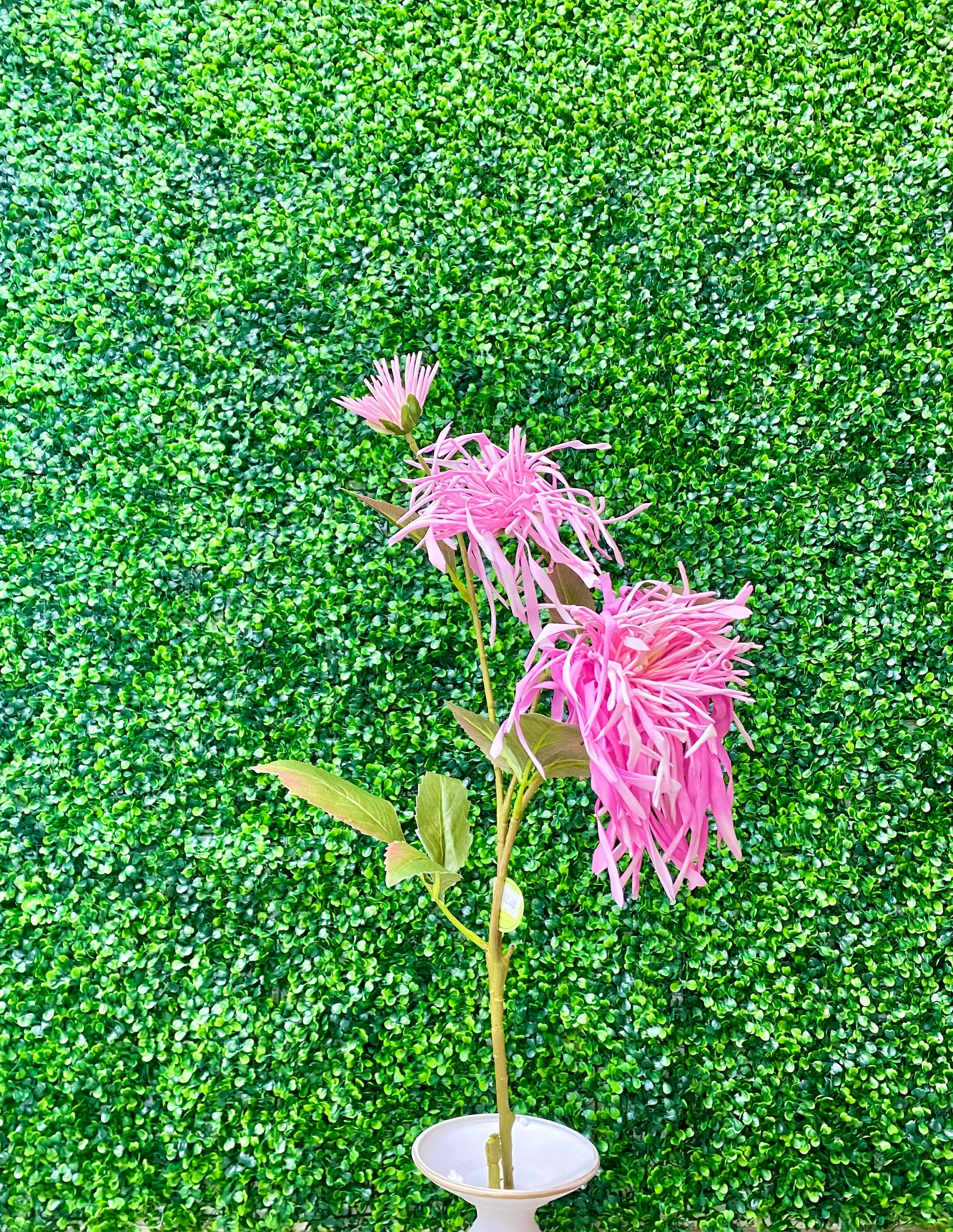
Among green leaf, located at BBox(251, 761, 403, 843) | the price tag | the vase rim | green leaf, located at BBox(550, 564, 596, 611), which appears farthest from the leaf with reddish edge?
the vase rim

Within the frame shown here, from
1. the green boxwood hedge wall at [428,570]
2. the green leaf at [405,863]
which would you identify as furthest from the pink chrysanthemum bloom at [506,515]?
the green boxwood hedge wall at [428,570]

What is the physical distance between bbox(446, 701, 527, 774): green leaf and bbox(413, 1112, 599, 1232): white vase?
46 cm

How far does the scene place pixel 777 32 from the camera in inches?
62.0

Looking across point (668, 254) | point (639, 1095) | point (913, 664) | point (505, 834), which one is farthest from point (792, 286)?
point (639, 1095)

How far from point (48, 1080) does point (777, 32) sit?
7.01 ft

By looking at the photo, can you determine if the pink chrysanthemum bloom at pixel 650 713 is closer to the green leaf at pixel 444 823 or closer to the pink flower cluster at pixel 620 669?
the pink flower cluster at pixel 620 669

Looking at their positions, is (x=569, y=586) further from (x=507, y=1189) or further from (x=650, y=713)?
(x=507, y=1189)

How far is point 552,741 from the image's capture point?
0.97m

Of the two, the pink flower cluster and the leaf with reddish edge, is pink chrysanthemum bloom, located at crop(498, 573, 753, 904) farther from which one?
the leaf with reddish edge

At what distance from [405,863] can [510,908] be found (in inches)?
7.0

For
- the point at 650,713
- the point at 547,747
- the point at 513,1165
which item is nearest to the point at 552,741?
the point at 547,747

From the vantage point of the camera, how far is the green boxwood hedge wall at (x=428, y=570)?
4.82 feet

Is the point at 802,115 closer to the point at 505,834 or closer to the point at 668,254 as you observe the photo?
the point at 668,254

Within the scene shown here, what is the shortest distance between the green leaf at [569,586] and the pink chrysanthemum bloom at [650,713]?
16 cm
